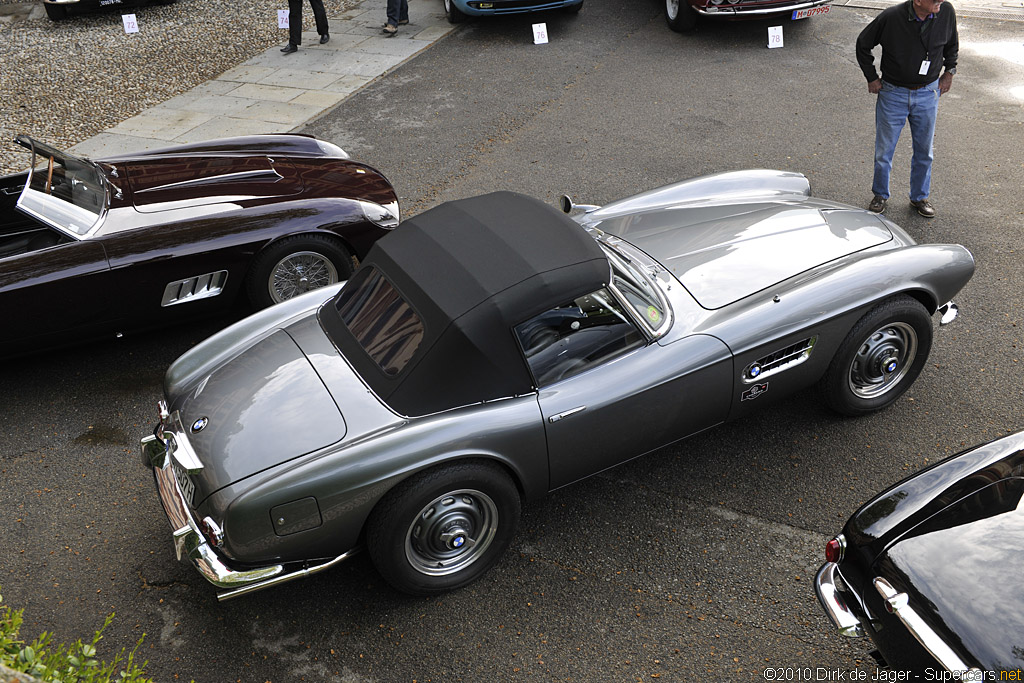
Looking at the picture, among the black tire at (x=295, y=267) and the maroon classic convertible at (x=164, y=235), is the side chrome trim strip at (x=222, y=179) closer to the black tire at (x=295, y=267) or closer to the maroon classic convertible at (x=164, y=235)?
the maroon classic convertible at (x=164, y=235)

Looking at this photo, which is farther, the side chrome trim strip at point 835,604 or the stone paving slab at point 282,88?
the stone paving slab at point 282,88

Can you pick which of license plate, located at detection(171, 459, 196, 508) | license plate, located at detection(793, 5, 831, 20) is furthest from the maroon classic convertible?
license plate, located at detection(793, 5, 831, 20)

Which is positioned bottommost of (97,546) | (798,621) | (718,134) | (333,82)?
(798,621)

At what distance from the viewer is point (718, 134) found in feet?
26.5

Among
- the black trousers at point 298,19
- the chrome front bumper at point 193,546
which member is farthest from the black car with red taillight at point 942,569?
the black trousers at point 298,19

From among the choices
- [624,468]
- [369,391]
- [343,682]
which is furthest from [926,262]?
[343,682]

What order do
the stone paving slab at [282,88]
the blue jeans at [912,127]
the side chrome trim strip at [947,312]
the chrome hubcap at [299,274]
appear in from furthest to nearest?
the stone paving slab at [282,88]
the blue jeans at [912,127]
the chrome hubcap at [299,274]
the side chrome trim strip at [947,312]

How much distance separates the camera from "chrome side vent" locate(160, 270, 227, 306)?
5219 millimetres

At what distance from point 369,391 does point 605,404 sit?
107 cm

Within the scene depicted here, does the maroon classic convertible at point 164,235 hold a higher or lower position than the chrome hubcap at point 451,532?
higher

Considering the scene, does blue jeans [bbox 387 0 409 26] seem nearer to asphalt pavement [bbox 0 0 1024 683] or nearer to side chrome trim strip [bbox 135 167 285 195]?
asphalt pavement [bbox 0 0 1024 683]

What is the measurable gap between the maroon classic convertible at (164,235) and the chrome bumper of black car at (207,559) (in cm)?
168

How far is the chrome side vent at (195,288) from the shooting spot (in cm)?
522

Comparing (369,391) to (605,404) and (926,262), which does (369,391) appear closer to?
(605,404)
